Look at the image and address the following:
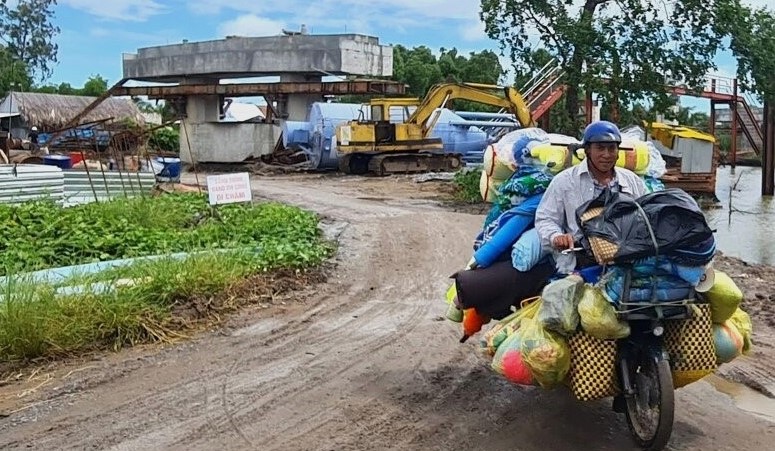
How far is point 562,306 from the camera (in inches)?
169

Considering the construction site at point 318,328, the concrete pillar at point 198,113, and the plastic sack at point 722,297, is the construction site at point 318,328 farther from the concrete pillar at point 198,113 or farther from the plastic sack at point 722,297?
the concrete pillar at point 198,113

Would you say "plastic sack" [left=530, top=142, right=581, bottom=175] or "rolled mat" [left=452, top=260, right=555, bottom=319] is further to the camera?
"plastic sack" [left=530, top=142, right=581, bottom=175]

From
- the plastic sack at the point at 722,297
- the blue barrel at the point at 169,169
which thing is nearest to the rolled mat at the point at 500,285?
the plastic sack at the point at 722,297

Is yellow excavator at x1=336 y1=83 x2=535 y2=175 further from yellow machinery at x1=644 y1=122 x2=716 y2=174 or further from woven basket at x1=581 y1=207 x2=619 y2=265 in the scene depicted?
woven basket at x1=581 y1=207 x2=619 y2=265

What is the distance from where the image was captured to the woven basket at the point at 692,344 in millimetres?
4379

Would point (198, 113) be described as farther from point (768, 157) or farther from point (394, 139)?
point (768, 157)

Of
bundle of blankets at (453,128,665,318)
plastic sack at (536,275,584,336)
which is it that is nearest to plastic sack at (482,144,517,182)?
bundle of blankets at (453,128,665,318)

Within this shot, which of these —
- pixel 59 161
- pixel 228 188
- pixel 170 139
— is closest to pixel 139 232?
pixel 228 188

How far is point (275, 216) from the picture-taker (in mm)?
11914

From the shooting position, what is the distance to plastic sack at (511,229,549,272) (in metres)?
4.84

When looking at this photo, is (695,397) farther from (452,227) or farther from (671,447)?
(452,227)

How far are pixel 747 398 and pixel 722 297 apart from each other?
141cm

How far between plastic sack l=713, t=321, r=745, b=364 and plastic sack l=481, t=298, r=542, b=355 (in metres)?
0.93

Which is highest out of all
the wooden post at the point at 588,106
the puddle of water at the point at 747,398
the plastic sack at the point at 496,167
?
the wooden post at the point at 588,106
